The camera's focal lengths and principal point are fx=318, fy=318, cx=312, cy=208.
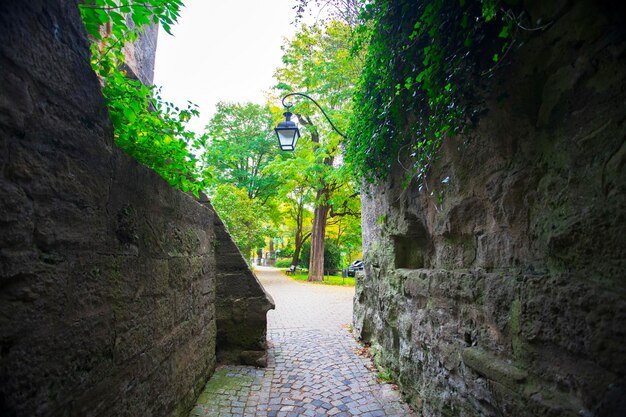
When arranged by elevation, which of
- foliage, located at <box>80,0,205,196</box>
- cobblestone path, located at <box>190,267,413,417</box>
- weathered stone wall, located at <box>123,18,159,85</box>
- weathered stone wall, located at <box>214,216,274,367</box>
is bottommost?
cobblestone path, located at <box>190,267,413,417</box>

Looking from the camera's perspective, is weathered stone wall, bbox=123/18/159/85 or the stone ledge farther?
weathered stone wall, bbox=123/18/159/85

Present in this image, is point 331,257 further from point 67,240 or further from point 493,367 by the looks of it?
point 67,240

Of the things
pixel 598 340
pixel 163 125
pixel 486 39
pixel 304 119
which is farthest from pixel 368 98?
pixel 304 119

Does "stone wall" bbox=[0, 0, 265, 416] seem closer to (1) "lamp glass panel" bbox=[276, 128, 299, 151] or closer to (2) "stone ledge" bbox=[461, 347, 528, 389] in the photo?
(2) "stone ledge" bbox=[461, 347, 528, 389]

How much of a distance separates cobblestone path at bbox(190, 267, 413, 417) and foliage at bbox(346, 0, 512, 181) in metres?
2.45

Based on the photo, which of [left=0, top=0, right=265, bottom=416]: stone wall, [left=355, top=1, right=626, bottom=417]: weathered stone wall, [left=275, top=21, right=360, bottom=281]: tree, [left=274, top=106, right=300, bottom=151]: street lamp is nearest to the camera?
[left=0, top=0, right=265, bottom=416]: stone wall

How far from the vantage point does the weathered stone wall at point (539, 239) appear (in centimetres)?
132

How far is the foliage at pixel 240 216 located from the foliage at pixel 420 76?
421 inches

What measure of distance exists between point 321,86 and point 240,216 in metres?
6.83

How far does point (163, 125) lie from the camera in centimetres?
213

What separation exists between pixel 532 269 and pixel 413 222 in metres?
1.63

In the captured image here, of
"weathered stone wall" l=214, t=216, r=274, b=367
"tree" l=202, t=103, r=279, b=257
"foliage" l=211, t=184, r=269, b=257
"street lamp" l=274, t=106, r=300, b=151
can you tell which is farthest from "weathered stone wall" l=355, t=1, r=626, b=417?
"tree" l=202, t=103, r=279, b=257

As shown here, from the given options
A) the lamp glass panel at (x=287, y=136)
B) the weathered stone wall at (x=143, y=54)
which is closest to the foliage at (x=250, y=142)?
the lamp glass panel at (x=287, y=136)

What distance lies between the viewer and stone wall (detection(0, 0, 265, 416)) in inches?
42.8
